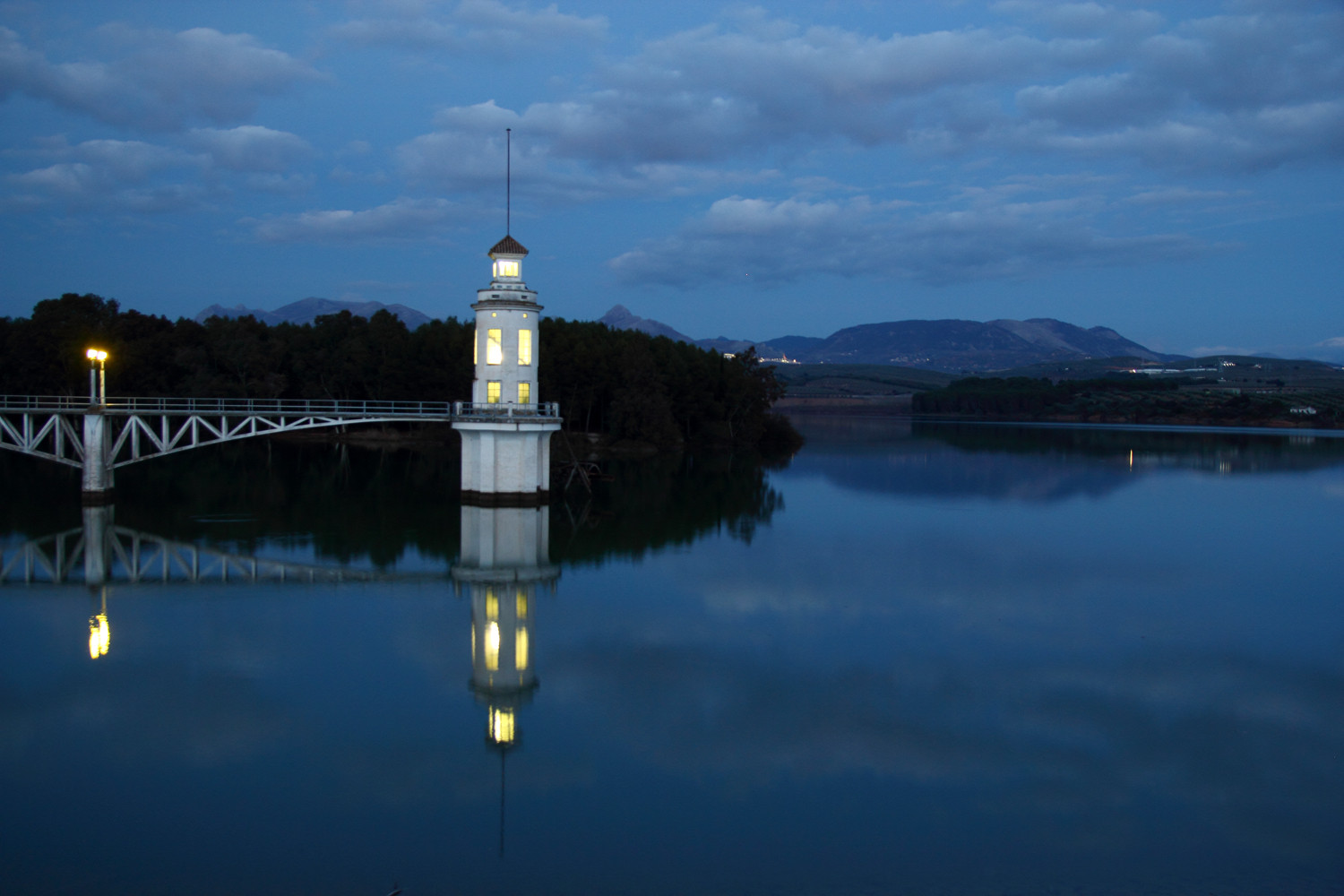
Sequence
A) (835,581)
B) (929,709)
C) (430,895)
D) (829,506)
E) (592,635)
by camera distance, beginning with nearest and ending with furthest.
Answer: (430,895), (929,709), (592,635), (835,581), (829,506)

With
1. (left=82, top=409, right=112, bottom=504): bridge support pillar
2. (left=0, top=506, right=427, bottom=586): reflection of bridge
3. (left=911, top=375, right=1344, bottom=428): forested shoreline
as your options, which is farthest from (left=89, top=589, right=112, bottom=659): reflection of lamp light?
(left=911, top=375, right=1344, bottom=428): forested shoreline

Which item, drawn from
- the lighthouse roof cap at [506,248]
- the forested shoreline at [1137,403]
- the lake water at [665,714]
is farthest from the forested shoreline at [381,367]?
the forested shoreline at [1137,403]

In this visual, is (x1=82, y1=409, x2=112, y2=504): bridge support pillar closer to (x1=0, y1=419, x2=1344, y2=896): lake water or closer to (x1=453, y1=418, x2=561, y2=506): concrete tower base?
(x1=0, y1=419, x2=1344, y2=896): lake water

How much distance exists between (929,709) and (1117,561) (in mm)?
17804

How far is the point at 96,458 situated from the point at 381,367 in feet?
125

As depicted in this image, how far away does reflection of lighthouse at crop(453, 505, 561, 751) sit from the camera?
15234mm

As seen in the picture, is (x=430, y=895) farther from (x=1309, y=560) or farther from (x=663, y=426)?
(x=663, y=426)

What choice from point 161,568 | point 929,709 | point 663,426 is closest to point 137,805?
point 929,709

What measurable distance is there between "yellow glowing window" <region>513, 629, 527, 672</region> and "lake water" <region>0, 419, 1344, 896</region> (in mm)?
121

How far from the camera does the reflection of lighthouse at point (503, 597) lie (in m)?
15.2

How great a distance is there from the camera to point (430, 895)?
30.8ft

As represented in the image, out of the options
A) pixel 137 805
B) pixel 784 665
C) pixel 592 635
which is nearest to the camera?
pixel 137 805

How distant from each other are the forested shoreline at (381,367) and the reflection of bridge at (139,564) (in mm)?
40847

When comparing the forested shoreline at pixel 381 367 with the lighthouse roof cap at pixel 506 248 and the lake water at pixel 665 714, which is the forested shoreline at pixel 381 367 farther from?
the lake water at pixel 665 714
